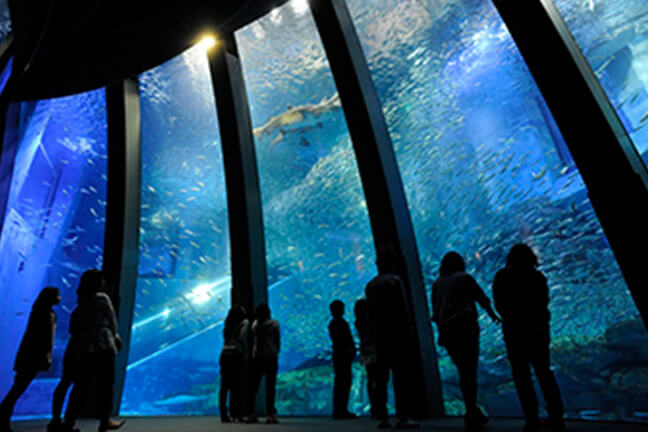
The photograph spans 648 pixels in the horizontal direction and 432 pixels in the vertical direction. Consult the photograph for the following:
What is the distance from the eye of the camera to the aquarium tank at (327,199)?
3447mm

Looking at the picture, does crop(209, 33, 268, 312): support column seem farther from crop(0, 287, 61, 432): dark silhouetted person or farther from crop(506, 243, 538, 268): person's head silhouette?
crop(506, 243, 538, 268): person's head silhouette

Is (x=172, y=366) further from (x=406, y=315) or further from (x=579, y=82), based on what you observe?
(x=579, y=82)

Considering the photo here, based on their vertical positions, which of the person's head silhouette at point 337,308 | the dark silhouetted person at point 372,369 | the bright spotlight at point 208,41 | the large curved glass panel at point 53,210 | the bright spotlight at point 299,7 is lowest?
the dark silhouetted person at point 372,369

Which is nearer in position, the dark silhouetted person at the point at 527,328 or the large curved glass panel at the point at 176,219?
the dark silhouetted person at the point at 527,328

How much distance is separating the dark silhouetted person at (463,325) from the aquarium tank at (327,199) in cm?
→ 138

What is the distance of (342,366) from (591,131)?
3804 millimetres

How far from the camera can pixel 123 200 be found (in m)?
6.62

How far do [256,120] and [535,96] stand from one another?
480cm

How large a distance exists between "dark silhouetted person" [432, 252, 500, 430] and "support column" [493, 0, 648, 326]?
147 centimetres

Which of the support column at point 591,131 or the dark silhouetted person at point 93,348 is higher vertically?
the support column at point 591,131

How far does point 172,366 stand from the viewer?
6887mm

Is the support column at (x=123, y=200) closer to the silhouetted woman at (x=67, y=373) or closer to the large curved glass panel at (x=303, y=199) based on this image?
the large curved glass panel at (x=303, y=199)

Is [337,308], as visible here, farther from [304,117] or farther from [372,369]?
[304,117]

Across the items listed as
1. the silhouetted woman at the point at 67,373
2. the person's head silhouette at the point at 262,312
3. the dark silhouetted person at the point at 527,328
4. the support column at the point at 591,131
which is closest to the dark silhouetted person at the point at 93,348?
the silhouetted woman at the point at 67,373
